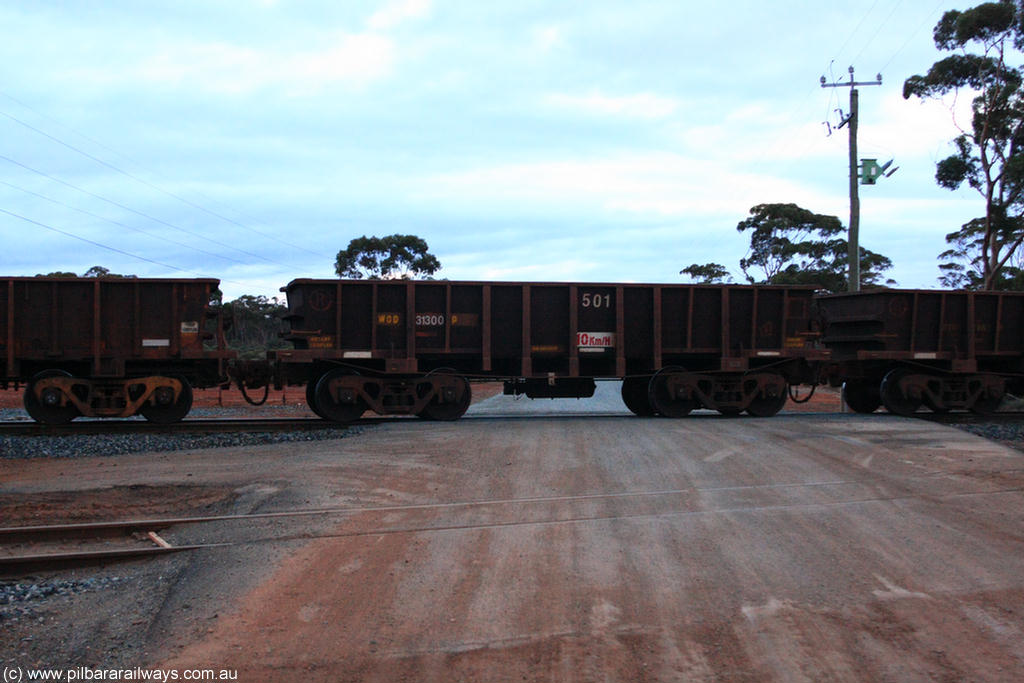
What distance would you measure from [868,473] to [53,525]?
8497 mm

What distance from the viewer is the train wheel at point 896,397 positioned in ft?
53.5

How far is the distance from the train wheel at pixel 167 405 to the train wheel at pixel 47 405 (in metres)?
1.25

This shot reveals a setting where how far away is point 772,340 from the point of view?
15852mm

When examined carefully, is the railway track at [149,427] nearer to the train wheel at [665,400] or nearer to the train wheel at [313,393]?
the train wheel at [313,393]

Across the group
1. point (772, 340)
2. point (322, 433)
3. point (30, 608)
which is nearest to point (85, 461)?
point (322, 433)

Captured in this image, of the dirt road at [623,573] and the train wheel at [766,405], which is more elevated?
the train wheel at [766,405]

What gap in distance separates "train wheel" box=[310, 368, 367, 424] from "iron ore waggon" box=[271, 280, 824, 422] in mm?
20

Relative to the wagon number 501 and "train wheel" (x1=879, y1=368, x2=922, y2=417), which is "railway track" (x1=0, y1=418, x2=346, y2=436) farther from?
"train wheel" (x1=879, y1=368, x2=922, y2=417)

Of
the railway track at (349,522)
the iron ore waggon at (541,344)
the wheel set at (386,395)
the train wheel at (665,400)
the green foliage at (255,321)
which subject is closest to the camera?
the railway track at (349,522)

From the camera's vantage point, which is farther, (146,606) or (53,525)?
(53,525)

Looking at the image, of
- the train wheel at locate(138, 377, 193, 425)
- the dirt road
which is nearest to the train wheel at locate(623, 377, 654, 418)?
the dirt road

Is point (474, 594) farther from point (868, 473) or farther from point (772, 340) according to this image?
point (772, 340)

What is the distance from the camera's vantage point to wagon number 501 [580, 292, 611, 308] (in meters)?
15.4

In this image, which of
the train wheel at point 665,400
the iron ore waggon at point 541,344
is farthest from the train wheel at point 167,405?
the train wheel at point 665,400
